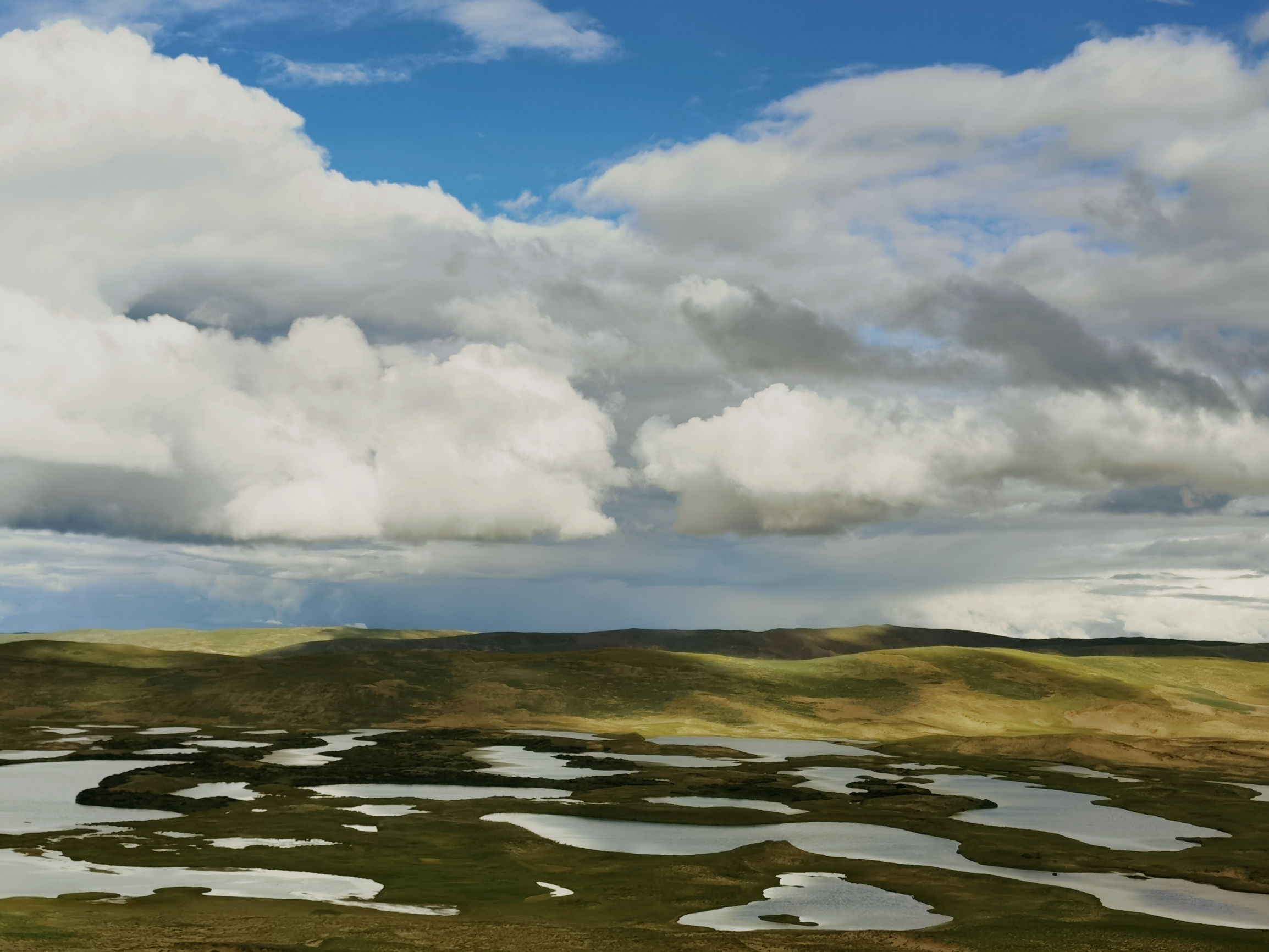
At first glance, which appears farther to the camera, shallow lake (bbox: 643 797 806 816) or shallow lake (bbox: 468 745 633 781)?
shallow lake (bbox: 468 745 633 781)

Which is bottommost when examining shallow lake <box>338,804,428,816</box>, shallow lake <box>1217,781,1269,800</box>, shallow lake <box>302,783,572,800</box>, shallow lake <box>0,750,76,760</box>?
shallow lake <box>0,750,76,760</box>

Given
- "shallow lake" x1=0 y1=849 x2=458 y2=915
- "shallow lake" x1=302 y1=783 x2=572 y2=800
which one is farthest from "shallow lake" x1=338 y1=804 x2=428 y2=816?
"shallow lake" x1=0 y1=849 x2=458 y2=915

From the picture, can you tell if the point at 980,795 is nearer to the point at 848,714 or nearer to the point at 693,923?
the point at 693,923

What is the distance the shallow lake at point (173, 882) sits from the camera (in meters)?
53.3

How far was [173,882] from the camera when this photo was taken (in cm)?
5666

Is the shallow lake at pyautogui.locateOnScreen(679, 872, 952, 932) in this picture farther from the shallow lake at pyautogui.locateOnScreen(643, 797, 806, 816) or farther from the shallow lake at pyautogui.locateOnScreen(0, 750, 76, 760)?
the shallow lake at pyautogui.locateOnScreen(0, 750, 76, 760)

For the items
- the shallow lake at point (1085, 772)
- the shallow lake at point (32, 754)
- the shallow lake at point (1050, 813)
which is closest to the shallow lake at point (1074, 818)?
the shallow lake at point (1050, 813)

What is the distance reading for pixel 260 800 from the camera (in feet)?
299

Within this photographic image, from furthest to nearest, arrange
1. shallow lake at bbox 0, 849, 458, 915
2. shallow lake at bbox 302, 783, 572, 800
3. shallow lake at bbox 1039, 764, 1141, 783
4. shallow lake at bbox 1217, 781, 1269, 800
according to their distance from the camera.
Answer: shallow lake at bbox 1039, 764, 1141, 783 → shallow lake at bbox 1217, 781, 1269, 800 → shallow lake at bbox 302, 783, 572, 800 → shallow lake at bbox 0, 849, 458, 915

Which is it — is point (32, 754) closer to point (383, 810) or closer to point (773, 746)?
point (383, 810)

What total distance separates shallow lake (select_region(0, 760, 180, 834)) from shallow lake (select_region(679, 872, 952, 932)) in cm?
4666

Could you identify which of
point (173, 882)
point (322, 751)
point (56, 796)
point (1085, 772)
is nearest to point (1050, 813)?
point (1085, 772)

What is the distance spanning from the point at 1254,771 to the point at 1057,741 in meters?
24.5

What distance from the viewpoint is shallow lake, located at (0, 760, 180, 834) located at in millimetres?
77938
